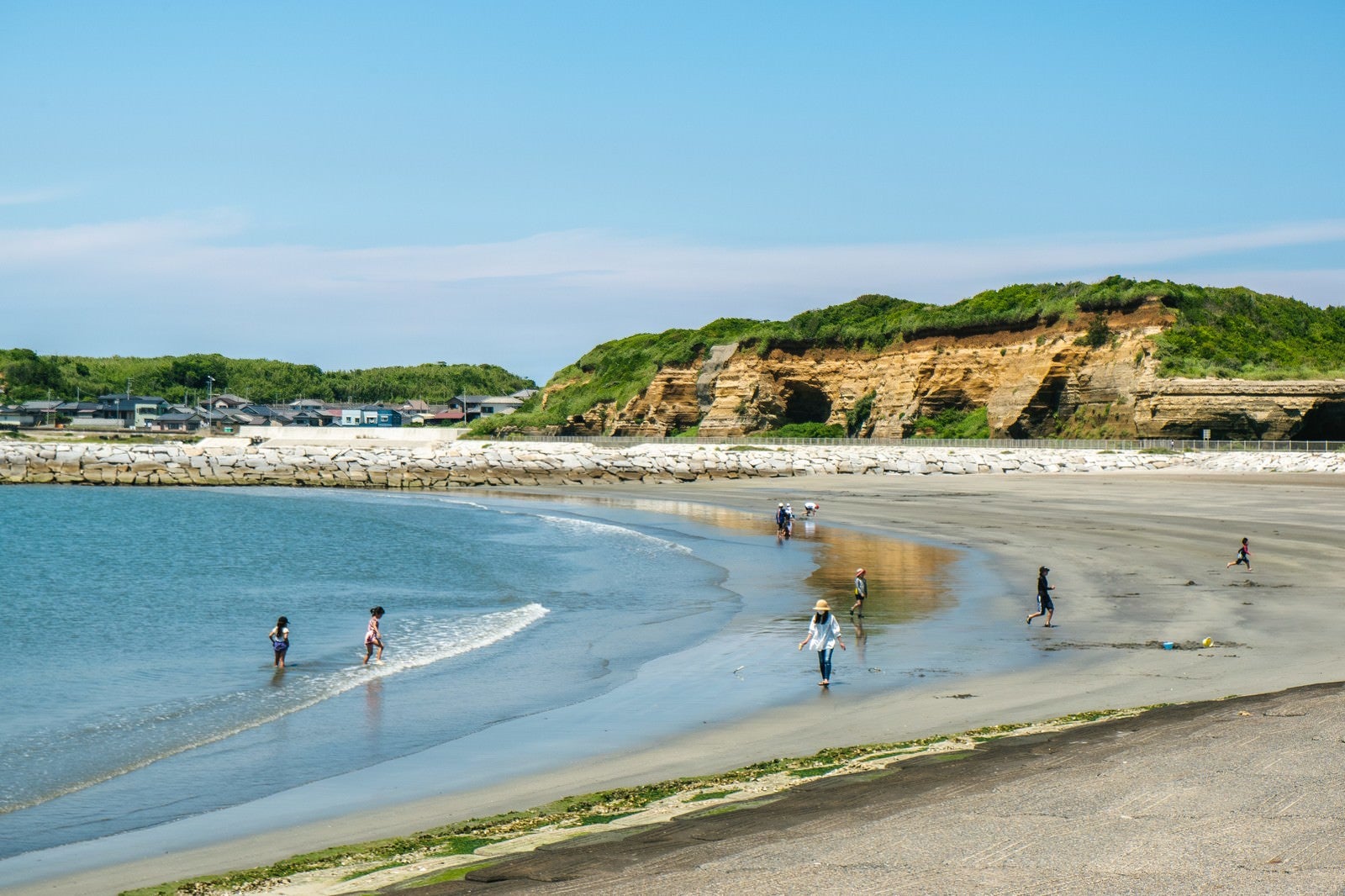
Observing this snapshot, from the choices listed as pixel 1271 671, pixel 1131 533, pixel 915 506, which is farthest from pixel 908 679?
pixel 915 506

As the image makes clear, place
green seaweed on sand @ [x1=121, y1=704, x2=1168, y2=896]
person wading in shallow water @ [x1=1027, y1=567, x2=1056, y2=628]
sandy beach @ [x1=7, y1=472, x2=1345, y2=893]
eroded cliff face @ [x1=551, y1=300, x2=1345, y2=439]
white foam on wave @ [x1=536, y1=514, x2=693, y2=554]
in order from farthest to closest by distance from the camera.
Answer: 1. eroded cliff face @ [x1=551, y1=300, x2=1345, y2=439]
2. white foam on wave @ [x1=536, y1=514, x2=693, y2=554]
3. person wading in shallow water @ [x1=1027, y1=567, x2=1056, y2=628]
4. green seaweed on sand @ [x1=121, y1=704, x2=1168, y2=896]
5. sandy beach @ [x1=7, y1=472, x2=1345, y2=893]

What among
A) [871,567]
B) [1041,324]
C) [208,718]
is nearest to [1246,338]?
[1041,324]

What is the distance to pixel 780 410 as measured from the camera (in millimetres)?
94000

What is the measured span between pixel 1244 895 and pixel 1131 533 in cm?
3115

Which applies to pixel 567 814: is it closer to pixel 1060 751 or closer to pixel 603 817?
pixel 603 817

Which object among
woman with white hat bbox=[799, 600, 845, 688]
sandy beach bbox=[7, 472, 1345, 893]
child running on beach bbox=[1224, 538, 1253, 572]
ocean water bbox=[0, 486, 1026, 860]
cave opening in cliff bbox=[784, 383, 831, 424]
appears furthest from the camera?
cave opening in cliff bbox=[784, 383, 831, 424]

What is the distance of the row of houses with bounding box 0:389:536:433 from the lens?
482 ft

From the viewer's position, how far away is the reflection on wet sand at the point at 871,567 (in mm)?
24344

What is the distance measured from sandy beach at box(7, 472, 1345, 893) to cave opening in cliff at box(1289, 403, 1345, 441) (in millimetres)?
29647

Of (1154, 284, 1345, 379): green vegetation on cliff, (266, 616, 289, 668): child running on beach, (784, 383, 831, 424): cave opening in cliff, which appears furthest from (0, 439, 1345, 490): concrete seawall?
(266, 616, 289, 668): child running on beach

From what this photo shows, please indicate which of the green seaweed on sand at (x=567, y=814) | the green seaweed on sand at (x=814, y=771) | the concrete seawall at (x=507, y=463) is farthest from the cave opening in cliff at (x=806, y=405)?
the green seaweed on sand at (x=814, y=771)

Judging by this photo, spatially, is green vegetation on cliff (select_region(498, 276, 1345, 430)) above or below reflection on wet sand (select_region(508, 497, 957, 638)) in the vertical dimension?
above

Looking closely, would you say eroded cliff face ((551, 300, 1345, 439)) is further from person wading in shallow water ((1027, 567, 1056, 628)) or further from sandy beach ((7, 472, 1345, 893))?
A: person wading in shallow water ((1027, 567, 1056, 628))

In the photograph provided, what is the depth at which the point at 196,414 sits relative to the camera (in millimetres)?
150875
